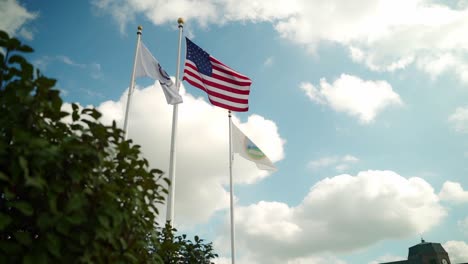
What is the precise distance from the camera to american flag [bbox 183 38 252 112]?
14695 mm

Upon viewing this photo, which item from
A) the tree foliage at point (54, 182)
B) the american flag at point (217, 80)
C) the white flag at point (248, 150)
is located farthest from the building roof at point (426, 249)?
the tree foliage at point (54, 182)

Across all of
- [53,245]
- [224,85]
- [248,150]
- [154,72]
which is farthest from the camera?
[248,150]

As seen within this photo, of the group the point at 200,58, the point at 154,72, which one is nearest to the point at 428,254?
the point at 200,58

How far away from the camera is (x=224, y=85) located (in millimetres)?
15352

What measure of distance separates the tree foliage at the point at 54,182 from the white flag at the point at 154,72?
31.4 ft

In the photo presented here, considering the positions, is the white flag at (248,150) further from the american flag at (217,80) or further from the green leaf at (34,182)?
the green leaf at (34,182)

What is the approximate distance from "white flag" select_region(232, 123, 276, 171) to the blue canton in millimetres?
3572

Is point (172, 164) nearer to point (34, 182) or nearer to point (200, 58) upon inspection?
point (200, 58)

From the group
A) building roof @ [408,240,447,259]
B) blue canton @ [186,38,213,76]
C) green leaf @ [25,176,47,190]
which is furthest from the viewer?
building roof @ [408,240,447,259]

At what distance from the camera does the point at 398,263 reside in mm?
84250

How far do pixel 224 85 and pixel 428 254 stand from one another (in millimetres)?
84827

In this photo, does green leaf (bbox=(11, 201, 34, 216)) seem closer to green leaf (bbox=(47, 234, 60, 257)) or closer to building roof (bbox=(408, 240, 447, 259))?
green leaf (bbox=(47, 234, 60, 257))

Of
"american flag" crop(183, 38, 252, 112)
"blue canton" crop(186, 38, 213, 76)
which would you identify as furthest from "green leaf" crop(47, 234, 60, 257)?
"blue canton" crop(186, 38, 213, 76)

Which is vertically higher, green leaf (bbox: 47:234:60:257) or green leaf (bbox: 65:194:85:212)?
green leaf (bbox: 65:194:85:212)
